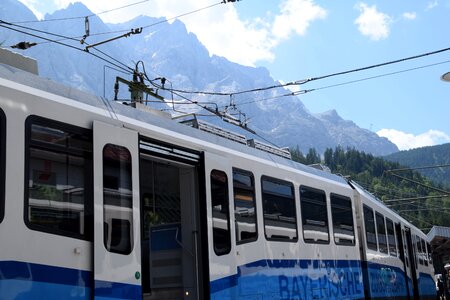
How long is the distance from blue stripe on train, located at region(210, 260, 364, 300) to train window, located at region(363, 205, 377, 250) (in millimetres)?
974

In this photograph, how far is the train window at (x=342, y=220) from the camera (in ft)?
37.0

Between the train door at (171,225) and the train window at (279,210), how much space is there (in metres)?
1.66

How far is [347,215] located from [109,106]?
6.91 meters

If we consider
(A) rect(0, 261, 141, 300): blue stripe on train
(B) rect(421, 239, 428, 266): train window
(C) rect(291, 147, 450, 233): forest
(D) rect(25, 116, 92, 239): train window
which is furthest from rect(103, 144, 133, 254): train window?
(C) rect(291, 147, 450, 233): forest

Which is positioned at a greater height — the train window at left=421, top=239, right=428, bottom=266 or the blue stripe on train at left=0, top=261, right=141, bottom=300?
the train window at left=421, top=239, right=428, bottom=266

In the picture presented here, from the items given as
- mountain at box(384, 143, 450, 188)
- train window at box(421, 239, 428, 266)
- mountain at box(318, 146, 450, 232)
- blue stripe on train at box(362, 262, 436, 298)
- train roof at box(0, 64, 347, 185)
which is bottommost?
blue stripe on train at box(362, 262, 436, 298)

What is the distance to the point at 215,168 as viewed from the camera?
7867 mm

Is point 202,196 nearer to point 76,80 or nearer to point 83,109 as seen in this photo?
point 83,109

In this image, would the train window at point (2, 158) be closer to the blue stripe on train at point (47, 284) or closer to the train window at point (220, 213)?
the blue stripe on train at point (47, 284)

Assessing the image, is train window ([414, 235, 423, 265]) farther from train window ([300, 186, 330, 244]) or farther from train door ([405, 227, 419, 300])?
train window ([300, 186, 330, 244])

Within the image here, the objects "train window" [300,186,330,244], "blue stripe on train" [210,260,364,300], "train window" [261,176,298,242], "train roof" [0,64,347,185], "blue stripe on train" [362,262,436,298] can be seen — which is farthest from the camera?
"blue stripe on train" [362,262,436,298]

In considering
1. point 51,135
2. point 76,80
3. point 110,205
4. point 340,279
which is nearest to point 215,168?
point 110,205

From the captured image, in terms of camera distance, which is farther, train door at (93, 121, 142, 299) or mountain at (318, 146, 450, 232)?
mountain at (318, 146, 450, 232)

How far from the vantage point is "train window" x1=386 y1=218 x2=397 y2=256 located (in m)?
15.0
